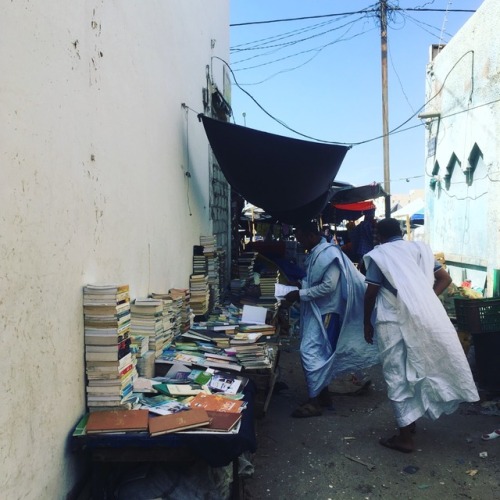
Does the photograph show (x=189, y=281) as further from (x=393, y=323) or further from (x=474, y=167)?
(x=474, y=167)

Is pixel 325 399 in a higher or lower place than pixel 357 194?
lower

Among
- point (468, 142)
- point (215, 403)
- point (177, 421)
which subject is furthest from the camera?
point (468, 142)

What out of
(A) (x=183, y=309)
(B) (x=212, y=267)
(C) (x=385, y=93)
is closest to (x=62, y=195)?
(A) (x=183, y=309)

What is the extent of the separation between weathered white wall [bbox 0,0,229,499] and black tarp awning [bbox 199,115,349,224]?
55.2 inches

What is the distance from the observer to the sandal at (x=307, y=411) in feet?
14.9

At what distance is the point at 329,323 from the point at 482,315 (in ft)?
5.61

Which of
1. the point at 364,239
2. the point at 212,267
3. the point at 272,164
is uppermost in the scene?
the point at 272,164

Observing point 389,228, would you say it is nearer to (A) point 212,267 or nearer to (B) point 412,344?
(B) point 412,344

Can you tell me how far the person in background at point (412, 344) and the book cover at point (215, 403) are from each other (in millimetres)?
1425

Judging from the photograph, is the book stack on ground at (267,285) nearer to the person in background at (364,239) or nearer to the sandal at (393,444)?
the sandal at (393,444)

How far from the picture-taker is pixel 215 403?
3000 mm

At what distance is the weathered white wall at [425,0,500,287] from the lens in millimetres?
8742

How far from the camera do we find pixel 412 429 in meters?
3.98

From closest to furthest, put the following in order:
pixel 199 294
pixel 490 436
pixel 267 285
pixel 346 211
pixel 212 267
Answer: pixel 490 436 → pixel 199 294 → pixel 212 267 → pixel 267 285 → pixel 346 211
